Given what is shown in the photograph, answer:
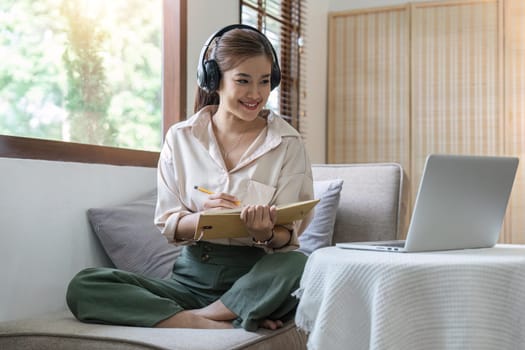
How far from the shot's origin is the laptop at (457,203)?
152 cm

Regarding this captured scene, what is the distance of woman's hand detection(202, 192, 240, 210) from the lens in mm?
2006

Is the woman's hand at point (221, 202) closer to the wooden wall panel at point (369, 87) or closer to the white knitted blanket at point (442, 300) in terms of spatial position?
the white knitted blanket at point (442, 300)

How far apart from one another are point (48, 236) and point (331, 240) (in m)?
1.03

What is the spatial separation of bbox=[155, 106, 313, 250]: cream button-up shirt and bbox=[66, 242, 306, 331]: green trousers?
71 mm

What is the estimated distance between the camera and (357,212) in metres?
2.74

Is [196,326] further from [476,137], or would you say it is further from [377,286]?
[476,137]

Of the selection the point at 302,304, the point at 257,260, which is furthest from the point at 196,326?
the point at 302,304

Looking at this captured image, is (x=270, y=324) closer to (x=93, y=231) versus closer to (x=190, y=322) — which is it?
(x=190, y=322)

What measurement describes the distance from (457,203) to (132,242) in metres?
1.29

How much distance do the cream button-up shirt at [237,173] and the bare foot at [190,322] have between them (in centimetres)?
25

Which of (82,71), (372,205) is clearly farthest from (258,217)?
(82,71)

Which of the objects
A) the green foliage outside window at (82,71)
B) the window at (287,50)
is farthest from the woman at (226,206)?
the window at (287,50)

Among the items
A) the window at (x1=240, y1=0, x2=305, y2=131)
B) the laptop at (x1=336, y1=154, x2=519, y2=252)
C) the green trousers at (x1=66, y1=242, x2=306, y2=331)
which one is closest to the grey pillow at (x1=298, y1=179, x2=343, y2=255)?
the green trousers at (x1=66, y1=242, x2=306, y2=331)

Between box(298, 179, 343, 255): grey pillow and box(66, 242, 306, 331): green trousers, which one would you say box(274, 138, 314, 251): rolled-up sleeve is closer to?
box(66, 242, 306, 331): green trousers
